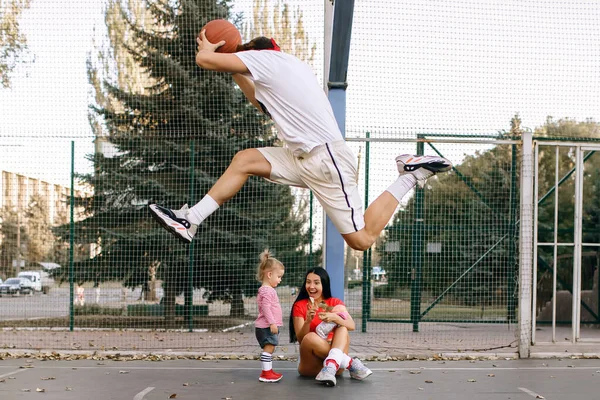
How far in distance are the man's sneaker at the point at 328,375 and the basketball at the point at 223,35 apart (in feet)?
9.08

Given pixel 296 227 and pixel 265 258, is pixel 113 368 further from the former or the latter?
pixel 296 227

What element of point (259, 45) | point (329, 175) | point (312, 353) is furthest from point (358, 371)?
point (259, 45)

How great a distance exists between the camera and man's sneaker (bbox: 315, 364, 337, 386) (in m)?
5.90

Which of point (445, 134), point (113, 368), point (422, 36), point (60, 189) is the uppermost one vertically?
point (422, 36)

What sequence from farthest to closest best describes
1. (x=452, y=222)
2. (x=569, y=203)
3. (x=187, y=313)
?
(x=569, y=203) → (x=452, y=222) → (x=187, y=313)

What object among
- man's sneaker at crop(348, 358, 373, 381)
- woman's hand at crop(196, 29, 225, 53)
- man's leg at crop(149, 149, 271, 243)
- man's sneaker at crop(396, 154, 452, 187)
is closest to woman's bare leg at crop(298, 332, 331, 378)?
man's sneaker at crop(348, 358, 373, 381)

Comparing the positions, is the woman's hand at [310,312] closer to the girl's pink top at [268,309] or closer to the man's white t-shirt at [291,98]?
the girl's pink top at [268,309]

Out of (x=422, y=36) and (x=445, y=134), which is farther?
(x=445, y=134)

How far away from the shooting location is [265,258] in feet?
21.0

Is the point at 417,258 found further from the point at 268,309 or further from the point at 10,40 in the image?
the point at 10,40

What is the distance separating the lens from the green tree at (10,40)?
1216 cm

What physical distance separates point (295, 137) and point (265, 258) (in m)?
2.09

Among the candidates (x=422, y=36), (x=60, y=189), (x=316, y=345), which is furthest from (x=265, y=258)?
(x=60, y=189)

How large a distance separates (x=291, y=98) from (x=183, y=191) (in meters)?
8.09
